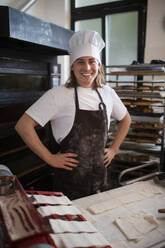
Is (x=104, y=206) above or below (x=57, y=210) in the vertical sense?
below

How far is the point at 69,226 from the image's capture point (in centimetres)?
67

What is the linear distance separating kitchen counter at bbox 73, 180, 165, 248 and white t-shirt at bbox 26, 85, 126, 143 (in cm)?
47

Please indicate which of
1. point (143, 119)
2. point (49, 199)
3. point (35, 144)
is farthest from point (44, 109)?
point (143, 119)

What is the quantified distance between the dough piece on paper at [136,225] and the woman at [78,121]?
51 cm

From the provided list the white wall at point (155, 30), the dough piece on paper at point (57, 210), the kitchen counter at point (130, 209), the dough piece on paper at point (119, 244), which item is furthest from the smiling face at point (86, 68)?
the white wall at point (155, 30)

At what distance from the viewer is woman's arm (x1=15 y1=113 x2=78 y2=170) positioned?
1271mm

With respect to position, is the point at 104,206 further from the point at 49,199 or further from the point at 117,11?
the point at 117,11

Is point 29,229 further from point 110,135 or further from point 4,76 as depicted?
point 110,135

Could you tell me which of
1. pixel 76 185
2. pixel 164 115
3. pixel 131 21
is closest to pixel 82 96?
pixel 76 185

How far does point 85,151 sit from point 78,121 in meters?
0.19

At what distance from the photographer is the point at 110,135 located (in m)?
2.68

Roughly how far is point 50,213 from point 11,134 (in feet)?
4.45

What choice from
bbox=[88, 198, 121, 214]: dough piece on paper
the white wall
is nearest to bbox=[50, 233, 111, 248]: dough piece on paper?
bbox=[88, 198, 121, 214]: dough piece on paper

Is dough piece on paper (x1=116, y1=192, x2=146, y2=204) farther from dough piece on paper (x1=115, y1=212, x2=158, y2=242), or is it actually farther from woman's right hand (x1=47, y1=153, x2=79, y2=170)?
woman's right hand (x1=47, y1=153, x2=79, y2=170)
